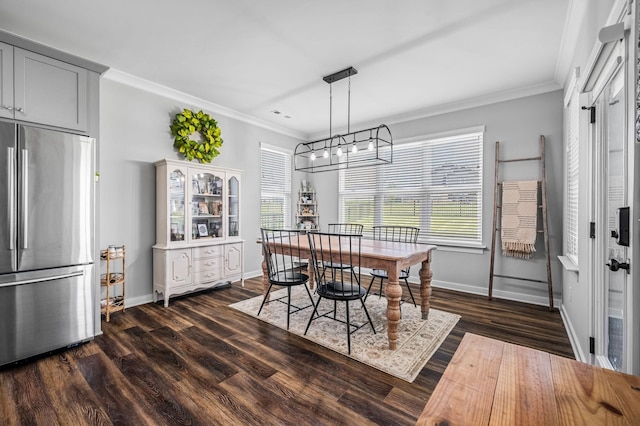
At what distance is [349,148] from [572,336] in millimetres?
4061

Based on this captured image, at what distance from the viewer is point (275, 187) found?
18.1ft

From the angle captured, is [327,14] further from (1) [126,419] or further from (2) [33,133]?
(1) [126,419]

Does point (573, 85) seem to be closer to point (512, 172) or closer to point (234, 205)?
point (512, 172)

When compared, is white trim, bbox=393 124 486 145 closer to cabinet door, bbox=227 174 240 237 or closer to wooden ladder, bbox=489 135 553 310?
wooden ladder, bbox=489 135 553 310

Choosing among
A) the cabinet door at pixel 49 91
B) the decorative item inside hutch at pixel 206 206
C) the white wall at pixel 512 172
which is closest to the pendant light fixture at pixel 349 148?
the white wall at pixel 512 172

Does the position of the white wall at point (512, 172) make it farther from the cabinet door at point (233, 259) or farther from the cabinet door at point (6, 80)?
the cabinet door at point (6, 80)

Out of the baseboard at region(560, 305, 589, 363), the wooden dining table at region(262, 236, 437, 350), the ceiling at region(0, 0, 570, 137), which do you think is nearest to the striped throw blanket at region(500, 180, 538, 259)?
the baseboard at region(560, 305, 589, 363)

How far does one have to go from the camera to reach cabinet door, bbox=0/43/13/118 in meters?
2.30

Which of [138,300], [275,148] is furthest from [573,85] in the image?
[138,300]

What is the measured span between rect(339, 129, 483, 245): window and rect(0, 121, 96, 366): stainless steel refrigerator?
4.01m

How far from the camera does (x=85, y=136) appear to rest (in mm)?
2707

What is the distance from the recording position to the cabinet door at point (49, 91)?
239 cm

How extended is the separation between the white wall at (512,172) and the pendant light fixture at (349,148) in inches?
30.8

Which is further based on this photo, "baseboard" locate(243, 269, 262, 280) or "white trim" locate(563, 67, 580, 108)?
"baseboard" locate(243, 269, 262, 280)
